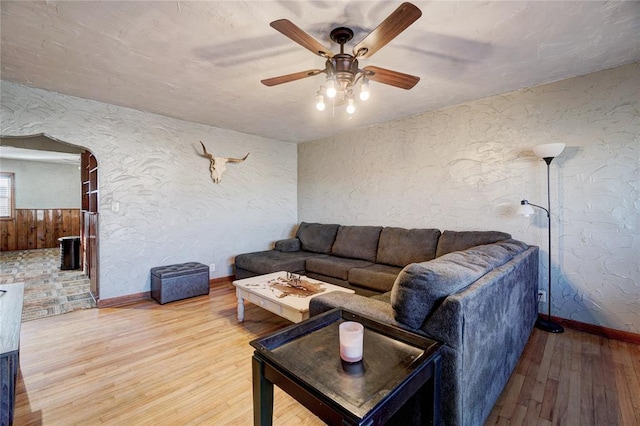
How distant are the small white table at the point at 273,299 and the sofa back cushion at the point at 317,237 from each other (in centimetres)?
131

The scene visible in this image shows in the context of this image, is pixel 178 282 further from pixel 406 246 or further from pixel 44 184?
pixel 44 184

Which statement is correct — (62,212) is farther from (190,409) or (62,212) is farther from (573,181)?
(573,181)

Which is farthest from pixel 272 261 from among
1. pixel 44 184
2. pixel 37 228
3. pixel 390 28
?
pixel 44 184

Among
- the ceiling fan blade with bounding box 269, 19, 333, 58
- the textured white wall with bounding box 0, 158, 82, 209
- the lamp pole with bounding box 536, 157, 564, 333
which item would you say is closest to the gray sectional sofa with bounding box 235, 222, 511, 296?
the lamp pole with bounding box 536, 157, 564, 333

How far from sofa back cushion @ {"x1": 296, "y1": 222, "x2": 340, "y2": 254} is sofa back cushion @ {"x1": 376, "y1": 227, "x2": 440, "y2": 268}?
880 mm

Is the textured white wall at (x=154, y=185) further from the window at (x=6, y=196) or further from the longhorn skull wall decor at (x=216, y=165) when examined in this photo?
the window at (x=6, y=196)

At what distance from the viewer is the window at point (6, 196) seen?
6.95 m

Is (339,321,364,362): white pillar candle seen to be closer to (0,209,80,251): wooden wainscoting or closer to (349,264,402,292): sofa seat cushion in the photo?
(349,264,402,292): sofa seat cushion

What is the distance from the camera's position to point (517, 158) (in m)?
2.94

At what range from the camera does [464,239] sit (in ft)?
9.95

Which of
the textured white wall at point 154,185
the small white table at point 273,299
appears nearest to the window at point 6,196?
the textured white wall at point 154,185

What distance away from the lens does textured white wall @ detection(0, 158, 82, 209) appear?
23.5ft

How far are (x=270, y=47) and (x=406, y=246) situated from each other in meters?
2.56

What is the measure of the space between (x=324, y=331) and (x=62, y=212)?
948 cm
